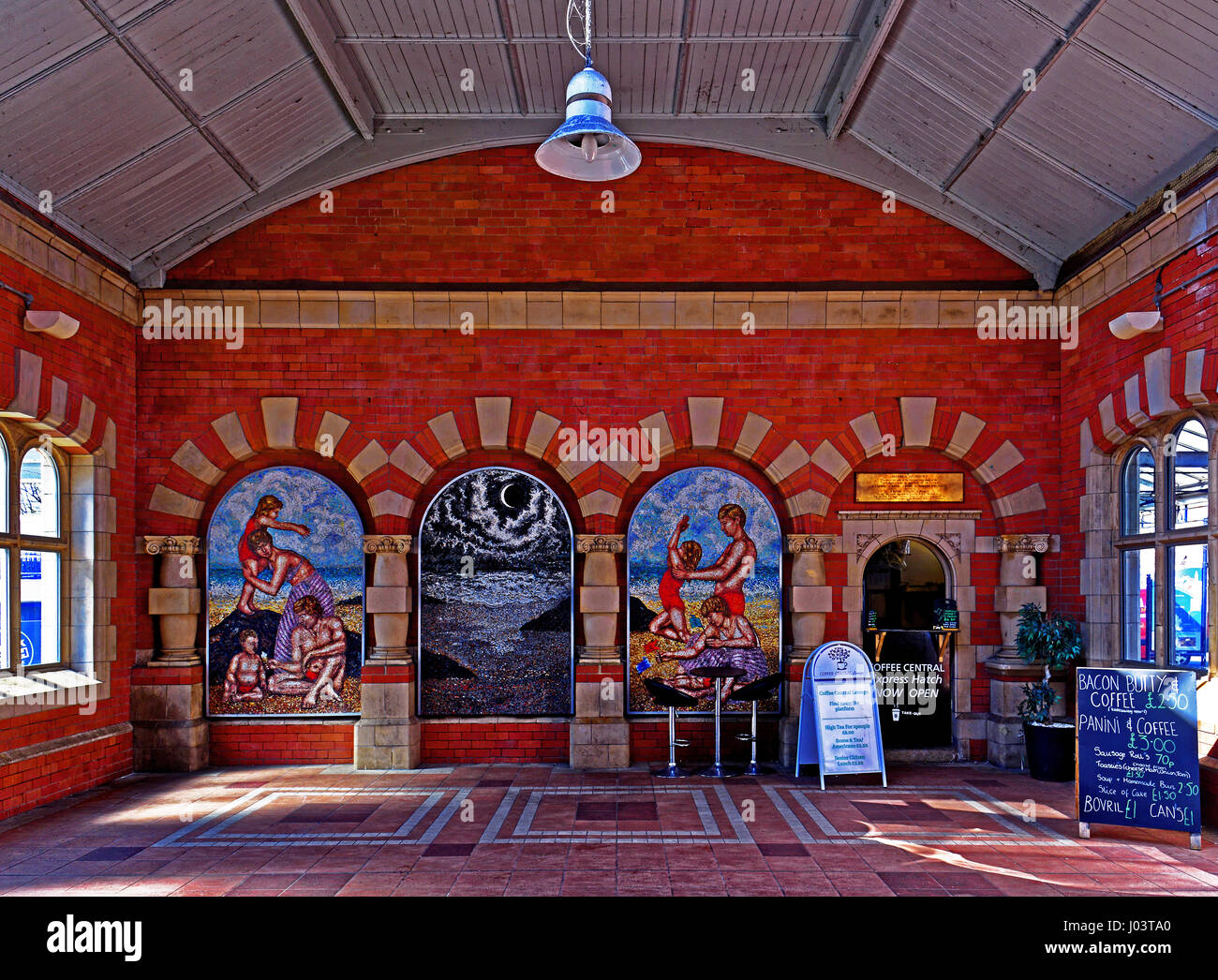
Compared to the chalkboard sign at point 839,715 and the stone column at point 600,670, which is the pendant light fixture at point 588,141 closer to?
the stone column at point 600,670

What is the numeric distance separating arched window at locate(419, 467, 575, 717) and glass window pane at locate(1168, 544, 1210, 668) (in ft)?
18.4

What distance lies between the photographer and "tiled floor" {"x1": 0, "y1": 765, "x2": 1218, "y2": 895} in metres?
6.61

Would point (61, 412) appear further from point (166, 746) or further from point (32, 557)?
point (166, 746)

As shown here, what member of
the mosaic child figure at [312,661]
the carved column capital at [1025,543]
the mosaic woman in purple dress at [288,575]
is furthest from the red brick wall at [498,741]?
the carved column capital at [1025,543]

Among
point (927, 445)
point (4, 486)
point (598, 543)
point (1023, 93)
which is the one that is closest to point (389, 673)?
point (598, 543)

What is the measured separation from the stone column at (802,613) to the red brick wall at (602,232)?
9.21 ft

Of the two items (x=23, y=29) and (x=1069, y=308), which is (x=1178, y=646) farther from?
(x=23, y=29)

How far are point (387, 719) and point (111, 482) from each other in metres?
3.60

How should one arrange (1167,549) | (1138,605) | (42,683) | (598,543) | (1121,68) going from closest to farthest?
A: (1121,68) < (1167,549) < (42,683) < (1138,605) < (598,543)

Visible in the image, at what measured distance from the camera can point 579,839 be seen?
766 cm

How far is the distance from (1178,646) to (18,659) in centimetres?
1001

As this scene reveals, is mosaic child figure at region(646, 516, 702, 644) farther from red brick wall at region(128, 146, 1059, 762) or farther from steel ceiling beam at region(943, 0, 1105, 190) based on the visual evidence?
steel ceiling beam at region(943, 0, 1105, 190)

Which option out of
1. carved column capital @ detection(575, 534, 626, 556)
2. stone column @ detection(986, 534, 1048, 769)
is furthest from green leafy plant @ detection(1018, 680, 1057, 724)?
carved column capital @ detection(575, 534, 626, 556)

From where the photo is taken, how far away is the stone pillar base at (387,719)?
10344 mm
